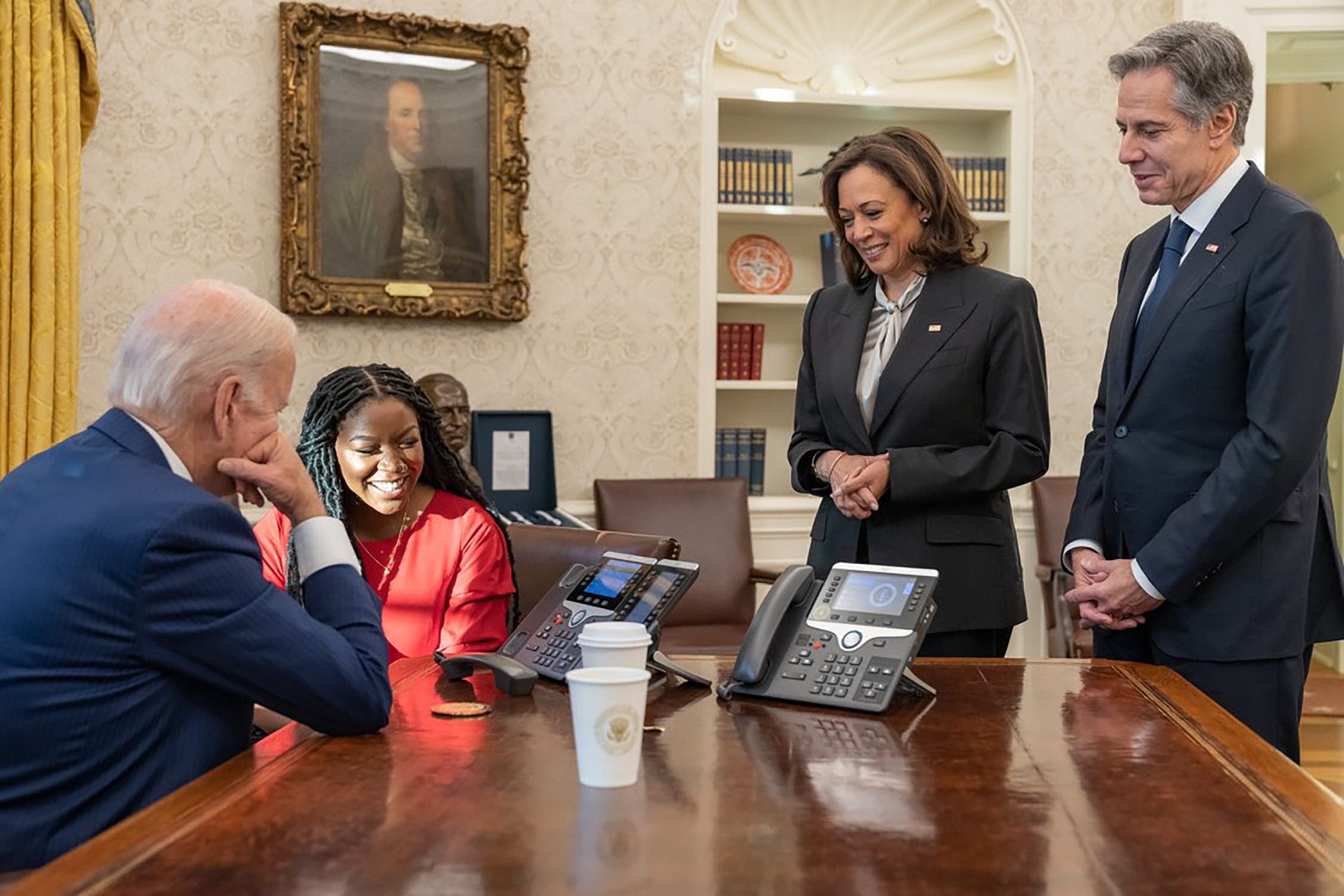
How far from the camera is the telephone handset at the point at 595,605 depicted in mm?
1850

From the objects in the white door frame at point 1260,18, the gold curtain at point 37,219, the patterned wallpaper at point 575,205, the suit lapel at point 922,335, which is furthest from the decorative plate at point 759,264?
the suit lapel at point 922,335

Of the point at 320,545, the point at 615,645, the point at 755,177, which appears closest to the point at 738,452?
the point at 755,177

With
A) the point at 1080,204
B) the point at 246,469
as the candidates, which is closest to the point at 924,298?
the point at 246,469

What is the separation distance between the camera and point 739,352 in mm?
4984

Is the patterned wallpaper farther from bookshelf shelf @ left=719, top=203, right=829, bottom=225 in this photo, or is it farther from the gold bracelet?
the gold bracelet

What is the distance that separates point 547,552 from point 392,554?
0.54 meters

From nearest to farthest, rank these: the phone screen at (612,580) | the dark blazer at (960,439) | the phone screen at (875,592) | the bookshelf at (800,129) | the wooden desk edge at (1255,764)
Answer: the wooden desk edge at (1255,764), the phone screen at (875,592), the phone screen at (612,580), the dark blazer at (960,439), the bookshelf at (800,129)

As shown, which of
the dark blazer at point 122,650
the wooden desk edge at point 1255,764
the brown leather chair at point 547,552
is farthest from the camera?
the brown leather chair at point 547,552

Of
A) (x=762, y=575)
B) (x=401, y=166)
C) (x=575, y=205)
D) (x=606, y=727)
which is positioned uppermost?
(x=401, y=166)

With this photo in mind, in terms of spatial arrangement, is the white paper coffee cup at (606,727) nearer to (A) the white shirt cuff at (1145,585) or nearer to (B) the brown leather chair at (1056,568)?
(A) the white shirt cuff at (1145,585)

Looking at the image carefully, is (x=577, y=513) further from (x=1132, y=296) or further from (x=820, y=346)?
(x=1132, y=296)

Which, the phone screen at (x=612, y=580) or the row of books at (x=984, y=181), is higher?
the row of books at (x=984, y=181)

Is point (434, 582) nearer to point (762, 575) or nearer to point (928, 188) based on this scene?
point (928, 188)

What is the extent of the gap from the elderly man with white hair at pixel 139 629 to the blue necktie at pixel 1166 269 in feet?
4.48
